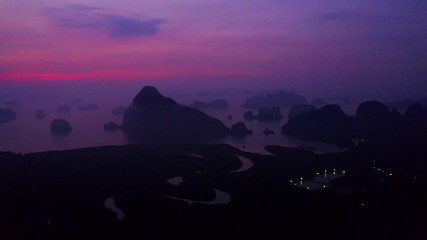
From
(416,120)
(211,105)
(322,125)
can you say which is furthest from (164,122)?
(211,105)

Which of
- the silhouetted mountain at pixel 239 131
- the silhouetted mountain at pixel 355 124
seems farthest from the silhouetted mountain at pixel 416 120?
the silhouetted mountain at pixel 239 131

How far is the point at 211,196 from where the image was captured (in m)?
27.2

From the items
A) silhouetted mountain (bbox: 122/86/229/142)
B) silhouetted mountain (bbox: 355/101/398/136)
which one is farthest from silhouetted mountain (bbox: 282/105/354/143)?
silhouetted mountain (bbox: 122/86/229/142)

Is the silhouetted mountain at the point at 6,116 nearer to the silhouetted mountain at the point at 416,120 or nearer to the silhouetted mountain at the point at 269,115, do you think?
the silhouetted mountain at the point at 269,115

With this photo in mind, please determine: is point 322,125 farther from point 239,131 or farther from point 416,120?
point 416,120

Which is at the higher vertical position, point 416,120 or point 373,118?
point 416,120

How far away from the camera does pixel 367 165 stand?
3528 centimetres

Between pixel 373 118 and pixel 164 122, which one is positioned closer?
pixel 164 122

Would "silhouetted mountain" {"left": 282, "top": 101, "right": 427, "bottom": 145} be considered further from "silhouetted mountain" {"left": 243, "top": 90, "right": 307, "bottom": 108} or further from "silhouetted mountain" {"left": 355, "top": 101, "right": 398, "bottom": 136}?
"silhouetted mountain" {"left": 243, "top": 90, "right": 307, "bottom": 108}

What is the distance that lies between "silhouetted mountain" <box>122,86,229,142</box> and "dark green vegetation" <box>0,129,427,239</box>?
19109 millimetres

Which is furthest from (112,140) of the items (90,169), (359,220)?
(359,220)

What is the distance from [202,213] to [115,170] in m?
14.9

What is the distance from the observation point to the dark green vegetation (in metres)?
19.5

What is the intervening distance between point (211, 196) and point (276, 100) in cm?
11220
